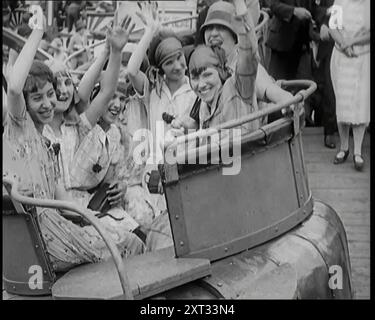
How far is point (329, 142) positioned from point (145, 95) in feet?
2.37

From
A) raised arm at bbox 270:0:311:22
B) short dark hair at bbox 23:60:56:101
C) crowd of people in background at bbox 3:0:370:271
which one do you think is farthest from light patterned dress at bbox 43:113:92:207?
raised arm at bbox 270:0:311:22

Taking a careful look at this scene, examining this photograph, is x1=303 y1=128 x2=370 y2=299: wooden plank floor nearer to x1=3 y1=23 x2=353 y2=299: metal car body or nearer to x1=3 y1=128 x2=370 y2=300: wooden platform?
x1=3 y1=128 x2=370 y2=300: wooden platform

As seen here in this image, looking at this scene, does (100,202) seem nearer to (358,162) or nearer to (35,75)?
(35,75)

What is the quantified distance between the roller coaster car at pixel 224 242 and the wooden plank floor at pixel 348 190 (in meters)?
0.21

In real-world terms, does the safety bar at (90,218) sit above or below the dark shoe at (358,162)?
above

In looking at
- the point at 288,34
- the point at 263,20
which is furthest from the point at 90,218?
the point at 288,34

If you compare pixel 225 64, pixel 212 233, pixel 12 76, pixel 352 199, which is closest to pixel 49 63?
pixel 12 76

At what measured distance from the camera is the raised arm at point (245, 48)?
306 centimetres

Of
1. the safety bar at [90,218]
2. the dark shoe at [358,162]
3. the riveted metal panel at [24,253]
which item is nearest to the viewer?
the safety bar at [90,218]

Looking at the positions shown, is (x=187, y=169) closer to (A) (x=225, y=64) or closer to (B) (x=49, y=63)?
(A) (x=225, y=64)

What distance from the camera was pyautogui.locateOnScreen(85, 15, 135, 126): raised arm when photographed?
316cm

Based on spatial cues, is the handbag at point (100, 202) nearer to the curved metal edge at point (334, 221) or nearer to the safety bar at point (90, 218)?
the safety bar at point (90, 218)

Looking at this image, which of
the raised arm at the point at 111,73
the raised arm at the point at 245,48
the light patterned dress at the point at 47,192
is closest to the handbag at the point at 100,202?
the light patterned dress at the point at 47,192
